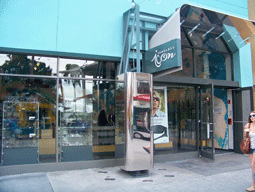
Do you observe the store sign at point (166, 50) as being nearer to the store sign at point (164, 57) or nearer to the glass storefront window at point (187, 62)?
the store sign at point (164, 57)

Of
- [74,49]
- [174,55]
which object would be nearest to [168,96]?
[174,55]

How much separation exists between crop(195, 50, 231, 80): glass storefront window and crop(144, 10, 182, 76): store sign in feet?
8.49

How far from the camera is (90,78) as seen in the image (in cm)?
746

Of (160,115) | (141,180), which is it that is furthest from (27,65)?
(160,115)

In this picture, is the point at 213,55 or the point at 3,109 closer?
the point at 3,109

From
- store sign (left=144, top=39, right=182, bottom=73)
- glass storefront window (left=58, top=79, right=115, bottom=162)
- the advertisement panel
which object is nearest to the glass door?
the advertisement panel

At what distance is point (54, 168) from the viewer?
675cm

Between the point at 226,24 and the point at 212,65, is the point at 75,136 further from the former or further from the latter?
the point at 226,24

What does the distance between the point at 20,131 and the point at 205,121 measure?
630 cm

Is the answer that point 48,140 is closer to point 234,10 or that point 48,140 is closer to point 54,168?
point 54,168

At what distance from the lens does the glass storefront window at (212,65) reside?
9464 millimetres

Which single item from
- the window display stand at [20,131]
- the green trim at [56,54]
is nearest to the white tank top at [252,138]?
the green trim at [56,54]

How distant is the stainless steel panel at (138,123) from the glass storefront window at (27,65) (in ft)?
7.64

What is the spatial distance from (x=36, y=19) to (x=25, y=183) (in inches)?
167
